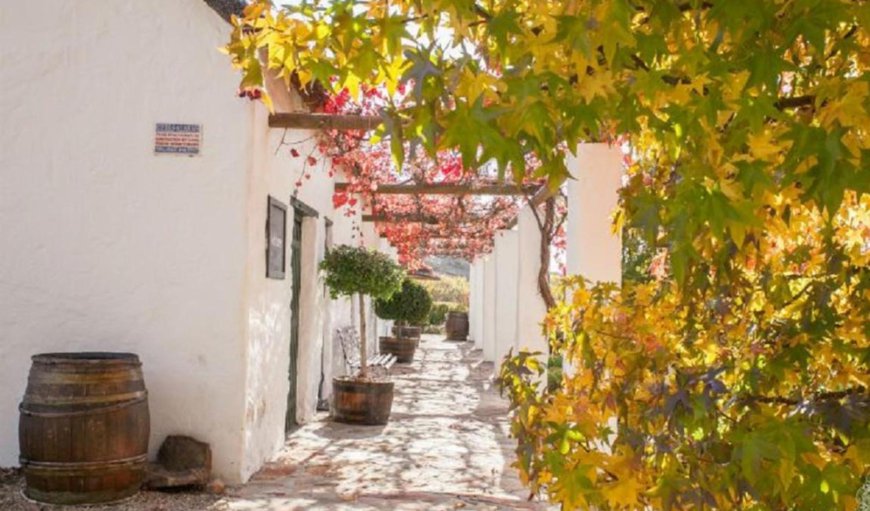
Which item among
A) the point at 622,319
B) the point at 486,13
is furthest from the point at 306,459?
A: the point at 486,13

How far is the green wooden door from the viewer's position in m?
8.35

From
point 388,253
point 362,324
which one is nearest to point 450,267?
point 388,253

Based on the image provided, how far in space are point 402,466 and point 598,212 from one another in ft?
8.57

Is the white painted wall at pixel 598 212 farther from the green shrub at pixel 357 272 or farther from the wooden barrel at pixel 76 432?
the green shrub at pixel 357 272

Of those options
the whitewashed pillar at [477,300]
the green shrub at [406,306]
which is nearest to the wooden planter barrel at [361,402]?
the green shrub at [406,306]

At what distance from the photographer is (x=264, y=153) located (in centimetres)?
627

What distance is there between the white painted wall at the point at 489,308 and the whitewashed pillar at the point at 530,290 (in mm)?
4637

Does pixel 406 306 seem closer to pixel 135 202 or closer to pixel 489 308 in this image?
pixel 489 308

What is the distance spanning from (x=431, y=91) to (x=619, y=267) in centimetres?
390

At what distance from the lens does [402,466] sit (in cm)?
672

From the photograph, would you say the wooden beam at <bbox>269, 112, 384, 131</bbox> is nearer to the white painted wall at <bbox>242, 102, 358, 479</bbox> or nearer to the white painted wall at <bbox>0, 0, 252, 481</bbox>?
the white painted wall at <bbox>242, 102, 358, 479</bbox>

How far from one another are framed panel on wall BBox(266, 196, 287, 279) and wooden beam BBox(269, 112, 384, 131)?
61cm

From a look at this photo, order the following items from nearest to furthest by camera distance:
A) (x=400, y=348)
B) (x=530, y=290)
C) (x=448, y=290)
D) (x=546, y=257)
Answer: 1. (x=546, y=257)
2. (x=530, y=290)
3. (x=400, y=348)
4. (x=448, y=290)

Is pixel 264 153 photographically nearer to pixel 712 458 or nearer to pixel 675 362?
pixel 675 362
